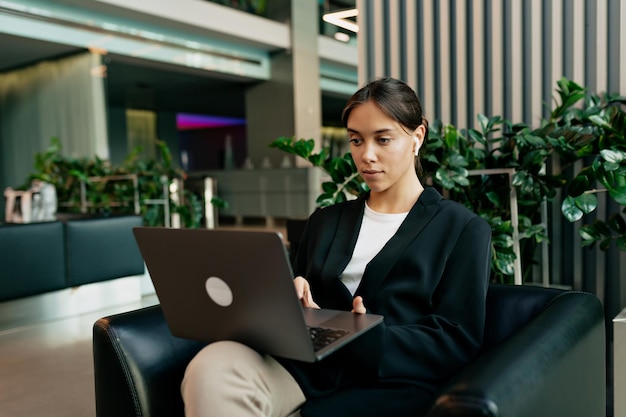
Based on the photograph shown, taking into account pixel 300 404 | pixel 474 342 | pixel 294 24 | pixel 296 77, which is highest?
pixel 294 24

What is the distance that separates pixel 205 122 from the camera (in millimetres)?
19234

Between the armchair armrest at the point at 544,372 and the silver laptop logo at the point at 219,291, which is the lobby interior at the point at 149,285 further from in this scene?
the silver laptop logo at the point at 219,291

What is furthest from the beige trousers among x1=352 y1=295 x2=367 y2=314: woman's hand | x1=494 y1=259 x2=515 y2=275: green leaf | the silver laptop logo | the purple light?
the purple light

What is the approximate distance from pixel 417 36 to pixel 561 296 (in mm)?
1733

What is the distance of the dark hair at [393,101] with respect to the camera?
143 cm

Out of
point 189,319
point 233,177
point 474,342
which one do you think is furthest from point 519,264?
point 233,177

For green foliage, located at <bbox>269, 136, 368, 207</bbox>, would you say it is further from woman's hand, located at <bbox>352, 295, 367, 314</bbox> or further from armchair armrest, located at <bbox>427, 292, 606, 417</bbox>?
woman's hand, located at <bbox>352, 295, 367, 314</bbox>

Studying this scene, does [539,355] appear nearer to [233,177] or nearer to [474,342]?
[474,342]

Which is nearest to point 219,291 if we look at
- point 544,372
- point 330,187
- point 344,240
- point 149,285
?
point 344,240

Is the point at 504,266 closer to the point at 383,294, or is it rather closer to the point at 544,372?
the point at 383,294

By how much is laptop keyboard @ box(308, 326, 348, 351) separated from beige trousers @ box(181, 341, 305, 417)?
0.52 ft

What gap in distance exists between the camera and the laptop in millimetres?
1008

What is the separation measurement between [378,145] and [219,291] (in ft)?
1.91

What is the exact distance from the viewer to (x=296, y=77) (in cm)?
1066
